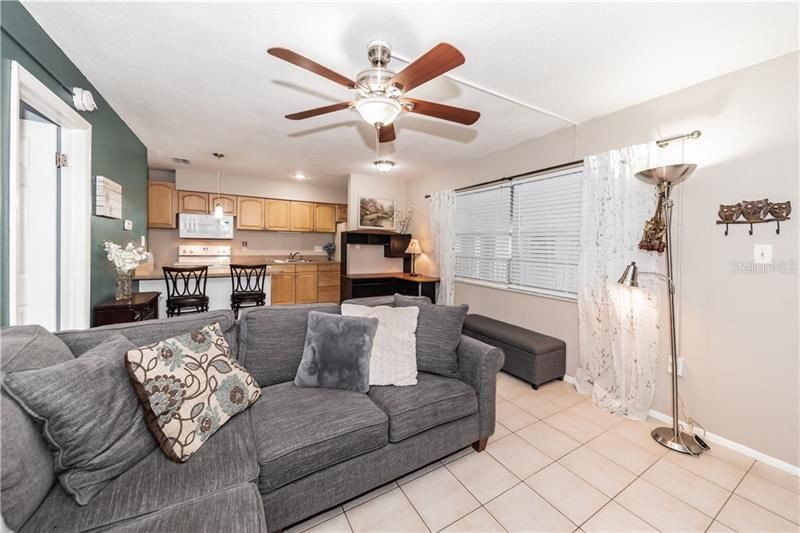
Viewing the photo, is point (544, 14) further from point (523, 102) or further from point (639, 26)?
point (523, 102)

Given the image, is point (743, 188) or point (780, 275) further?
point (743, 188)

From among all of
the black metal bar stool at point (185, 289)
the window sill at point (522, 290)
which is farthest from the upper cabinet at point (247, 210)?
the window sill at point (522, 290)

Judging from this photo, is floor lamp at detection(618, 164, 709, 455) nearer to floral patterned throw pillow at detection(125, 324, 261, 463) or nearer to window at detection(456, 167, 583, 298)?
window at detection(456, 167, 583, 298)

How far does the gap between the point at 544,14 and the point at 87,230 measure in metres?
3.40

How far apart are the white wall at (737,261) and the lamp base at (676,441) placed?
9.0 inches

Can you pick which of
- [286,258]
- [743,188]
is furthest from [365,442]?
[286,258]

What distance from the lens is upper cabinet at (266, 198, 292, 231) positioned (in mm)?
5934

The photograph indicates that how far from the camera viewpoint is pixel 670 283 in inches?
85.4

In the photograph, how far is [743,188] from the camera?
81.0 inches

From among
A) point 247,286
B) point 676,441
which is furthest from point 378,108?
point 247,286

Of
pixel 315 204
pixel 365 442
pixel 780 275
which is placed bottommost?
pixel 365 442

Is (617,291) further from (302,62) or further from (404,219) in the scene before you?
(404,219)

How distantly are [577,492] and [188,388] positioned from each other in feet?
6.86

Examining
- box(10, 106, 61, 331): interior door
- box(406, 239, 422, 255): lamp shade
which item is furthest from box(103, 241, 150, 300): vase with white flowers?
box(406, 239, 422, 255): lamp shade
